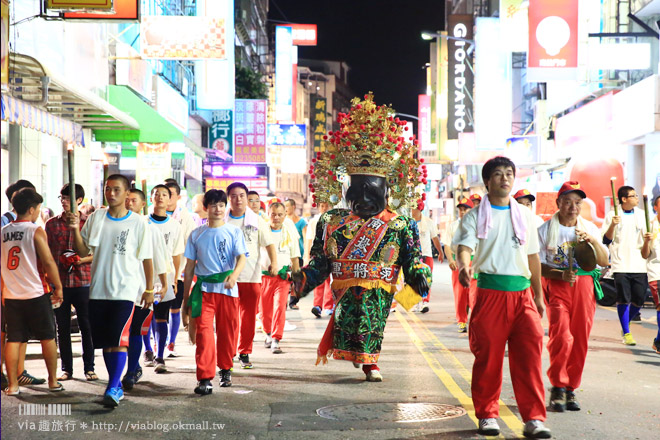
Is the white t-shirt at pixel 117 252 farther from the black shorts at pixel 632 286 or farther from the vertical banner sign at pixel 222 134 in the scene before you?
the vertical banner sign at pixel 222 134

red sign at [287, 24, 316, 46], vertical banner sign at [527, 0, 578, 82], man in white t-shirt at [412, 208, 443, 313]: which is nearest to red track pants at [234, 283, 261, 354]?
man in white t-shirt at [412, 208, 443, 313]

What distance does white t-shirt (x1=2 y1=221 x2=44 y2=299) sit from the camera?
772cm

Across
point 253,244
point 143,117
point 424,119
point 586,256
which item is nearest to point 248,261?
point 253,244

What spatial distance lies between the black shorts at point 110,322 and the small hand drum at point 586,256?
3876mm

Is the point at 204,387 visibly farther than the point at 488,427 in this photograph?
Yes

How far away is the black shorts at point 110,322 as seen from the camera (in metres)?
7.33

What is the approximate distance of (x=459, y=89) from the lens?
123 ft

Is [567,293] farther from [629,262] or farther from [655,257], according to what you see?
[629,262]

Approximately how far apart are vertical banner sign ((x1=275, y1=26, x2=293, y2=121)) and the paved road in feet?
136

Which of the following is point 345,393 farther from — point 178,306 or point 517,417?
point 178,306

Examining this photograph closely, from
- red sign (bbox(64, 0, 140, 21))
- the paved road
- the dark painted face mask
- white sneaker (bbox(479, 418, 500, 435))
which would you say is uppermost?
red sign (bbox(64, 0, 140, 21))

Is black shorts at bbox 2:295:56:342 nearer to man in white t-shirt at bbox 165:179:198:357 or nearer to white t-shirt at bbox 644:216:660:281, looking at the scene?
man in white t-shirt at bbox 165:179:198:357

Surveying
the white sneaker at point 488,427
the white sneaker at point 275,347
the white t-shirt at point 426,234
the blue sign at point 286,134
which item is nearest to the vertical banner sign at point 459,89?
the blue sign at point 286,134

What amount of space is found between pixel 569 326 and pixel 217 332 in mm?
3189
